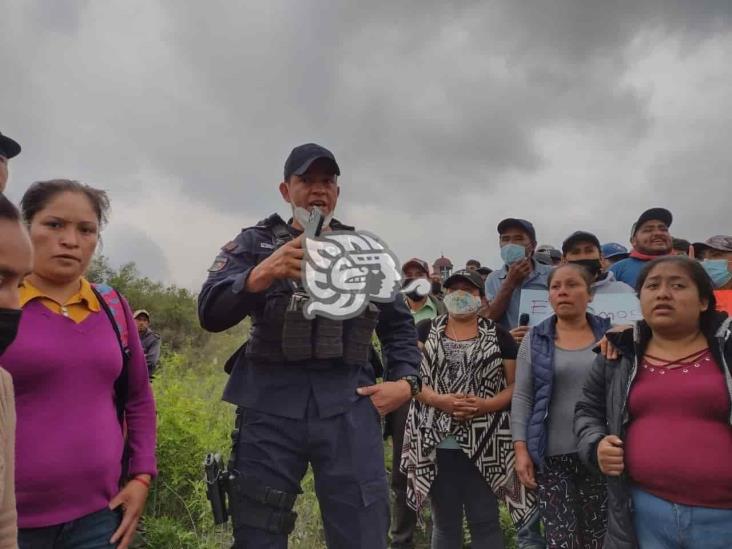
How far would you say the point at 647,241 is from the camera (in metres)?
4.20

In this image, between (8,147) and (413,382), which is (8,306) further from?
(8,147)

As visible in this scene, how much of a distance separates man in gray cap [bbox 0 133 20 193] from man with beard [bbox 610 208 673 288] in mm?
3664

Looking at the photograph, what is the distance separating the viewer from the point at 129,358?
6.74 feet

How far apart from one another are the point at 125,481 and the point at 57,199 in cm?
98

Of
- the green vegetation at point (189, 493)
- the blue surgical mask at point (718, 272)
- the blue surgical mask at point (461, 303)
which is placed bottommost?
the green vegetation at point (189, 493)

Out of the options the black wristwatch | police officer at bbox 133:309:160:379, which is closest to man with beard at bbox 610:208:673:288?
the black wristwatch

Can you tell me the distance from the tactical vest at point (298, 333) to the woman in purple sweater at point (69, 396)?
46 centimetres

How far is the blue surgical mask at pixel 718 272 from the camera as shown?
3930mm

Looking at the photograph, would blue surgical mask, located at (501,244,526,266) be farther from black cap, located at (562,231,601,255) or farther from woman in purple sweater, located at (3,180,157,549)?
woman in purple sweater, located at (3,180,157,549)

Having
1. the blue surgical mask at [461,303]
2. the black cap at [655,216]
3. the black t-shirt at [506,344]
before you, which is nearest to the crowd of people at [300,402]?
the black t-shirt at [506,344]

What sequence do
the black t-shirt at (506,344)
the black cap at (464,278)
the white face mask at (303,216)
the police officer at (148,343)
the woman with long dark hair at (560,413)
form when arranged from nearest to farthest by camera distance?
the white face mask at (303,216) < the woman with long dark hair at (560,413) < the black t-shirt at (506,344) < the black cap at (464,278) < the police officer at (148,343)

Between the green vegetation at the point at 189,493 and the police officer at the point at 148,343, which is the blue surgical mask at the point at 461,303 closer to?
the green vegetation at the point at 189,493

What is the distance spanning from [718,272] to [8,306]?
13.7 ft

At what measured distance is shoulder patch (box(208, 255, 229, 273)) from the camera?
2.19m
